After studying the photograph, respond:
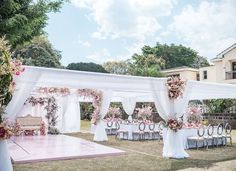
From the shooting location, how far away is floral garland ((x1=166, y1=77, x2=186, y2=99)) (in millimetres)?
10531

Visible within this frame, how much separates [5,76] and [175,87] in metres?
5.83

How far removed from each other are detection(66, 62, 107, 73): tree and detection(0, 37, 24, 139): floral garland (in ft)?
121

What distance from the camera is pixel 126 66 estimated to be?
44.9 meters

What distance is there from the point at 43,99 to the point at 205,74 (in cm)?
1949

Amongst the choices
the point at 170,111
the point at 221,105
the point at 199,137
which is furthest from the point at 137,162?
the point at 221,105

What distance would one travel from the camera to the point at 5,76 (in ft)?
19.9

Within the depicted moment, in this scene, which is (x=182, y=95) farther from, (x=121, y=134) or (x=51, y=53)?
(x=51, y=53)

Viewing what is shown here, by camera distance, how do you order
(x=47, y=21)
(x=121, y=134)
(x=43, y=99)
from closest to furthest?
(x=47, y=21)
(x=121, y=134)
(x=43, y=99)

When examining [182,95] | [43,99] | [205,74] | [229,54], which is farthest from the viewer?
[205,74]

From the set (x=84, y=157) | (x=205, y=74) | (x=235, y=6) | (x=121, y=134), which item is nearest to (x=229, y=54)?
(x=205, y=74)

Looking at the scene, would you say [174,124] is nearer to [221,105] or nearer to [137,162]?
[137,162]

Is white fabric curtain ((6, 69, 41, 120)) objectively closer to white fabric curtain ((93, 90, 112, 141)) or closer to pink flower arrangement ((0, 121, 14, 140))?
pink flower arrangement ((0, 121, 14, 140))

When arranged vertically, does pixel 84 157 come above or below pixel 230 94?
below

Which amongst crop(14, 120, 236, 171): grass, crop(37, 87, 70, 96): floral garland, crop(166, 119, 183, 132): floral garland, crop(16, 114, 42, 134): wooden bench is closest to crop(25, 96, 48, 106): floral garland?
crop(37, 87, 70, 96): floral garland
